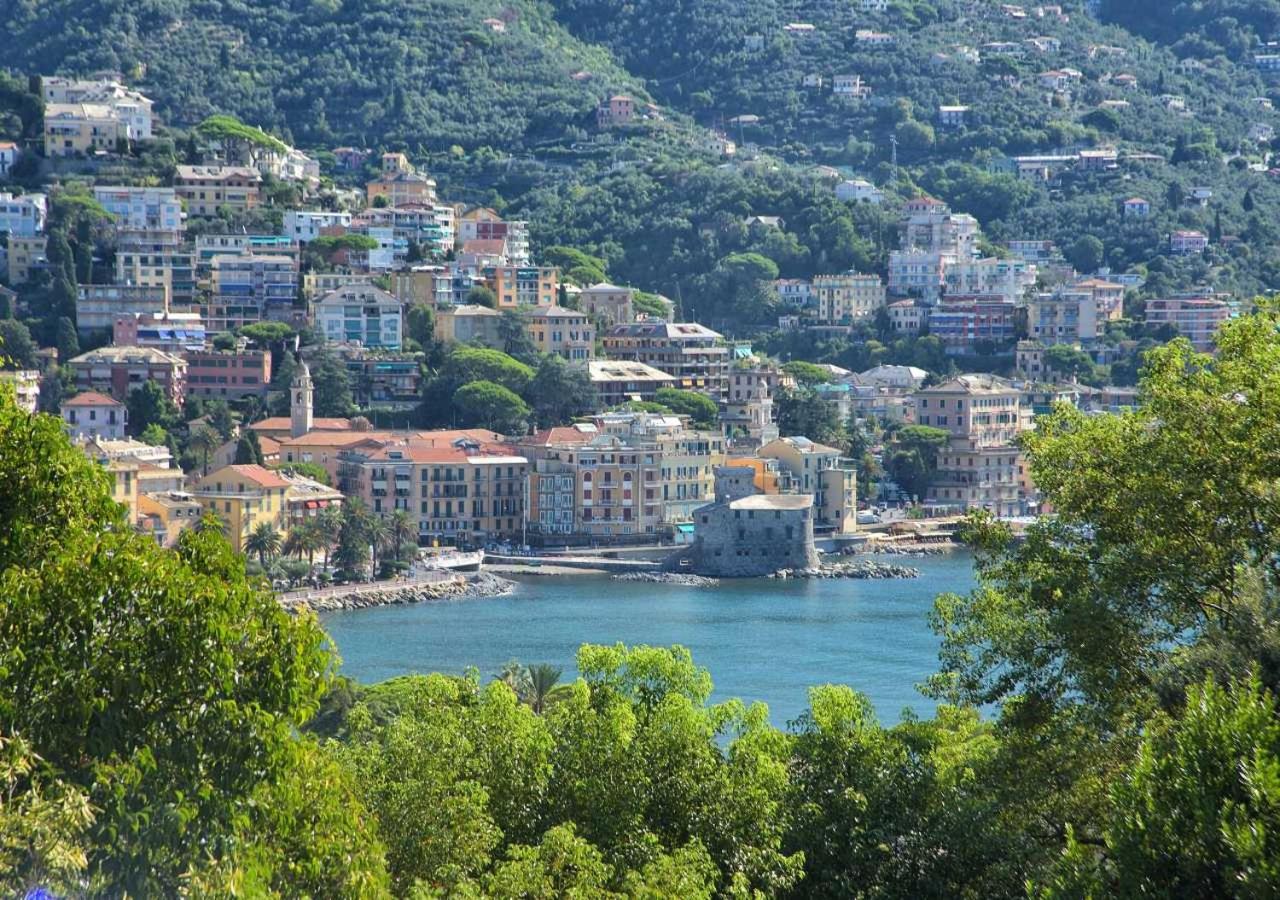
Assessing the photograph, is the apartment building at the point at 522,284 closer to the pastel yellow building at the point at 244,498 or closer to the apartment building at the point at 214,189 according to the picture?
the apartment building at the point at 214,189

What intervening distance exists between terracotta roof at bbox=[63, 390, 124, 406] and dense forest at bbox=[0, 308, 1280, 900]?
33.8 m

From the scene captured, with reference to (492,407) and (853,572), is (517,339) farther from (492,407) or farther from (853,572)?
(853,572)

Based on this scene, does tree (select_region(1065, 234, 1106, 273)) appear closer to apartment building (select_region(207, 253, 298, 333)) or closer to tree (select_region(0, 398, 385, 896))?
apartment building (select_region(207, 253, 298, 333))

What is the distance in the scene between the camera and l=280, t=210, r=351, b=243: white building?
6200 centimetres

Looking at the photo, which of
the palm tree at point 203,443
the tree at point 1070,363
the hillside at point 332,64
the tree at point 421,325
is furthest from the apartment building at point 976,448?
the hillside at point 332,64

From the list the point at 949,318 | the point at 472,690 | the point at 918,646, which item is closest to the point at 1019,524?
the point at 918,646

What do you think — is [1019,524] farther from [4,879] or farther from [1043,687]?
[4,879]

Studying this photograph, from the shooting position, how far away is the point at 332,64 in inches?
3420

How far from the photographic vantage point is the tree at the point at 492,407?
52969 millimetres

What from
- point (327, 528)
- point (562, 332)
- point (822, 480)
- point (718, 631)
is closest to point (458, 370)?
point (562, 332)

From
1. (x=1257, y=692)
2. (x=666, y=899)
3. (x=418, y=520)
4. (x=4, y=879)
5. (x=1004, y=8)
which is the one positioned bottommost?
(x=418, y=520)

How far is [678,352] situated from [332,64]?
32.0 m

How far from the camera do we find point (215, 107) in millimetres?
81250

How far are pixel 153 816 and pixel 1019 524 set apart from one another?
40.4 metres
